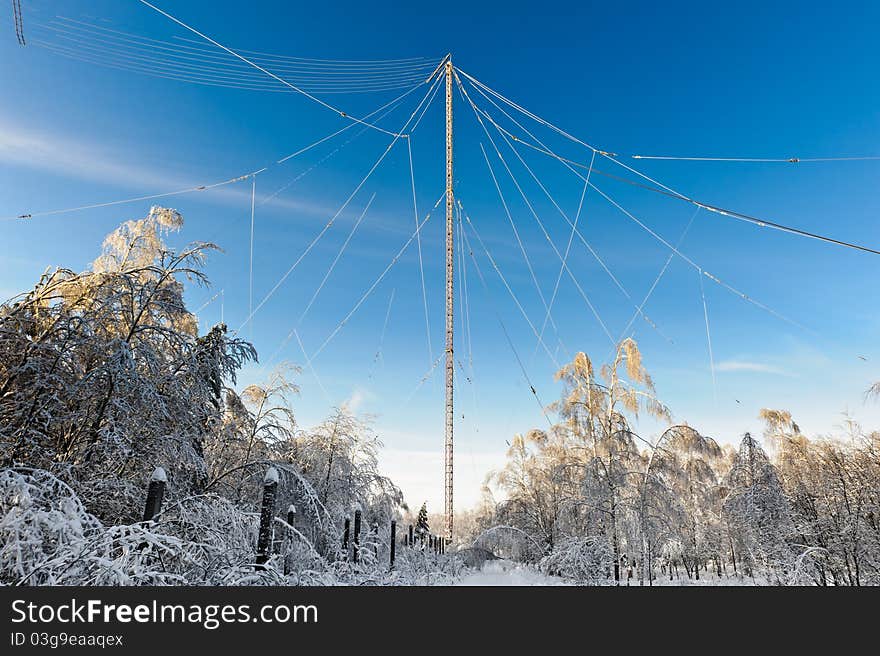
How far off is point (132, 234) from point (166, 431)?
599cm

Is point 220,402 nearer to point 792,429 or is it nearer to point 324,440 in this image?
point 324,440

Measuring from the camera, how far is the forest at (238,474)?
5.25m

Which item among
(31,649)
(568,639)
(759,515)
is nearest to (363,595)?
(568,639)

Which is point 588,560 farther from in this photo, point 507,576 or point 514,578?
point 507,576

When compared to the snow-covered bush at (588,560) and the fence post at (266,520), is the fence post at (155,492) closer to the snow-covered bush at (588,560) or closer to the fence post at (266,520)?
the fence post at (266,520)

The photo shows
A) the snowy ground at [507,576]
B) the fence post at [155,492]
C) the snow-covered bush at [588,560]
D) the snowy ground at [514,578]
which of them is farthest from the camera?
the snowy ground at [507,576]

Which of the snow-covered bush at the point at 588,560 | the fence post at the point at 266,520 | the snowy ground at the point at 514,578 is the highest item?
the fence post at the point at 266,520

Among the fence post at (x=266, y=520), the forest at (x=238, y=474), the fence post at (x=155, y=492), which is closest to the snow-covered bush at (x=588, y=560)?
the forest at (x=238, y=474)

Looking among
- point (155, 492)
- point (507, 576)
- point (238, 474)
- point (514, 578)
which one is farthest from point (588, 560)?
point (155, 492)

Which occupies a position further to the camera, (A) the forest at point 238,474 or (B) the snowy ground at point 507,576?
(B) the snowy ground at point 507,576

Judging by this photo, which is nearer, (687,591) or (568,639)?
(568,639)

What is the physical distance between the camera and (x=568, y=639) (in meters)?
3.53

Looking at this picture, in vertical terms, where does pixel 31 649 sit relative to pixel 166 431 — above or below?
below

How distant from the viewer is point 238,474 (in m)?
13.0
